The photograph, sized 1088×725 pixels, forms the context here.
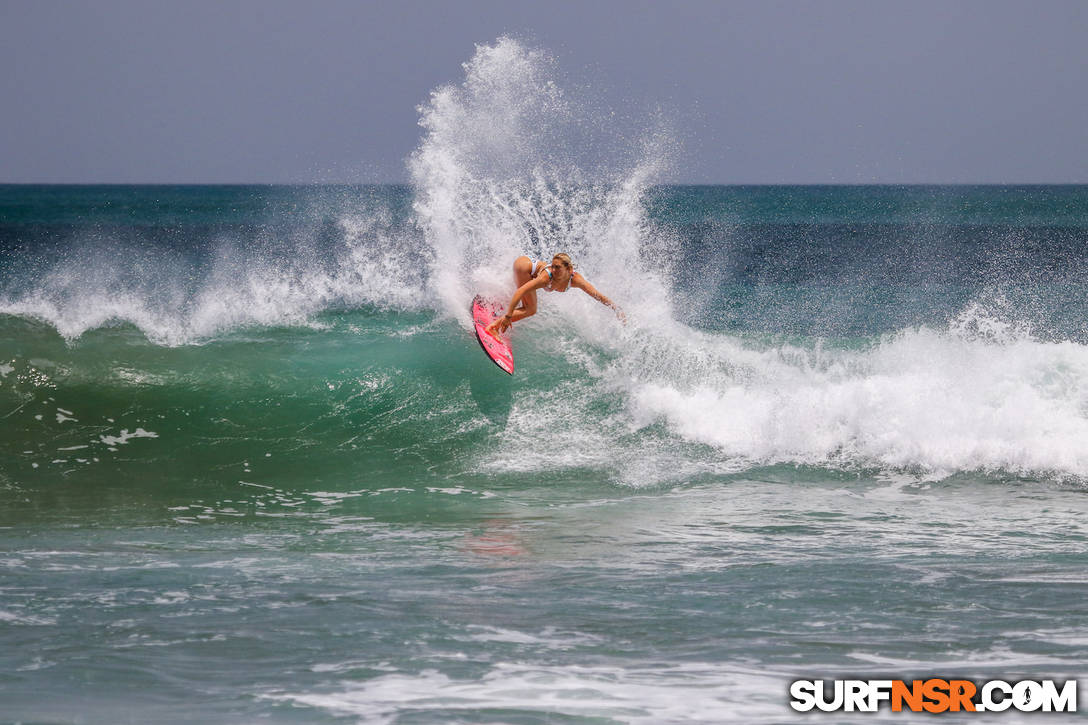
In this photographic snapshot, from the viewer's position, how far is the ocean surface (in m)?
4.37

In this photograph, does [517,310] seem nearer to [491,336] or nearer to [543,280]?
[491,336]

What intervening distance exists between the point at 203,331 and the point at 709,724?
9442 mm

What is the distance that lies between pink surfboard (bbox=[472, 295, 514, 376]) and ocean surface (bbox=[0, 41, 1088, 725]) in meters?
0.32

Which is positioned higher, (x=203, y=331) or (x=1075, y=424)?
(x=203, y=331)

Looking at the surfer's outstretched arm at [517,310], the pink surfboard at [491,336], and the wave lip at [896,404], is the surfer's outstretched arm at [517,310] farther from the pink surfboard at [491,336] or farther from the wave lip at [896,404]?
the wave lip at [896,404]

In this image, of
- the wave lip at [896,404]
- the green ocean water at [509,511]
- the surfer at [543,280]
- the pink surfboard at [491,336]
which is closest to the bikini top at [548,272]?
the surfer at [543,280]

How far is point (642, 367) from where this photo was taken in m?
10.5

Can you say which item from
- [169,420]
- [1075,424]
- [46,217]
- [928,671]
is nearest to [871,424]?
[1075,424]

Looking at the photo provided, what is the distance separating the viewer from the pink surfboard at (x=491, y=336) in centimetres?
968

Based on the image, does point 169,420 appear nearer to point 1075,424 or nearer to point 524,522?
point 524,522

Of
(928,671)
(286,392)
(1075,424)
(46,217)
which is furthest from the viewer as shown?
(46,217)

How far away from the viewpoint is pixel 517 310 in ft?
32.8

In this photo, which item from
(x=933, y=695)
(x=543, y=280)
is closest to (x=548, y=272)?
(x=543, y=280)

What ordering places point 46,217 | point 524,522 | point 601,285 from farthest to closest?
point 46,217
point 601,285
point 524,522
